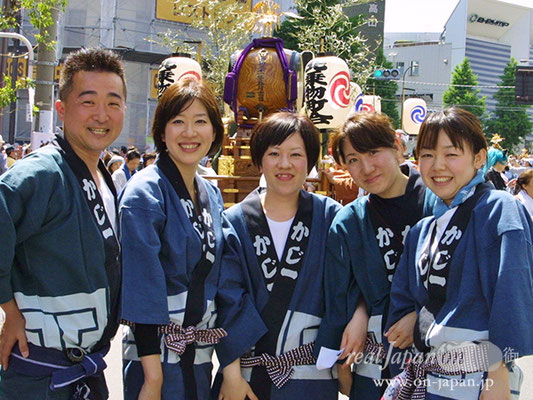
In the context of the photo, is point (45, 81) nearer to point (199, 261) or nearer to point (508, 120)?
point (199, 261)

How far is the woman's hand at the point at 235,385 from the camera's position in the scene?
82.5 inches

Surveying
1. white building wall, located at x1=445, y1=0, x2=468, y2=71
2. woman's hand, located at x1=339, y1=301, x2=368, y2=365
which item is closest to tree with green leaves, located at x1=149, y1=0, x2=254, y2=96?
woman's hand, located at x1=339, y1=301, x2=368, y2=365

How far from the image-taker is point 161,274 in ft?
6.34

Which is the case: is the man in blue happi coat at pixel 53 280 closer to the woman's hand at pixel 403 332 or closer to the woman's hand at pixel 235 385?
the woman's hand at pixel 235 385

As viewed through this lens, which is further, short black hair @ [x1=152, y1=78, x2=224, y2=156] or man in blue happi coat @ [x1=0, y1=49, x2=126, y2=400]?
short black hair @ [x1=152, y1=78, x2=224, y2=156]

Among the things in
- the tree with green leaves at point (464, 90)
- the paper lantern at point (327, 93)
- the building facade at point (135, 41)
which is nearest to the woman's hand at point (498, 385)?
the paper lantern at point (327, 93)

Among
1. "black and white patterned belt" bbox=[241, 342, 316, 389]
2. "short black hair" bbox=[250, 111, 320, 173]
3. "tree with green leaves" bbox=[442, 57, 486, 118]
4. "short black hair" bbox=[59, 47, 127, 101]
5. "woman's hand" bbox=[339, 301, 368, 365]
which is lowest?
"black and white patterned belt" bbox=[241, 342, 316, 389]

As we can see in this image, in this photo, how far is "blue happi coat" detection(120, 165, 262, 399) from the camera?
1922 mm

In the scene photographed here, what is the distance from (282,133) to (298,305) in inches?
30.8

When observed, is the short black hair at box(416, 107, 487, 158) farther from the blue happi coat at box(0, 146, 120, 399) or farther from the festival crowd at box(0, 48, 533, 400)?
the blue happi coat at box(0, 146, 120, 399)

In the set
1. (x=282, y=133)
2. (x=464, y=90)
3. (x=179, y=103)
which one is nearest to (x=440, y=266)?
(x=282, y=133)

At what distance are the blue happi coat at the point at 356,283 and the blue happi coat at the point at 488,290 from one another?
287 millimetres

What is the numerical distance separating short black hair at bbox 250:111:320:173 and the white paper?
2.84 feet

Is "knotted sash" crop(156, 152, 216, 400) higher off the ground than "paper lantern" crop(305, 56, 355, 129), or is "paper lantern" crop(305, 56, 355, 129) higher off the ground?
"paper lantern" crop(305, 56, 355, 129)
